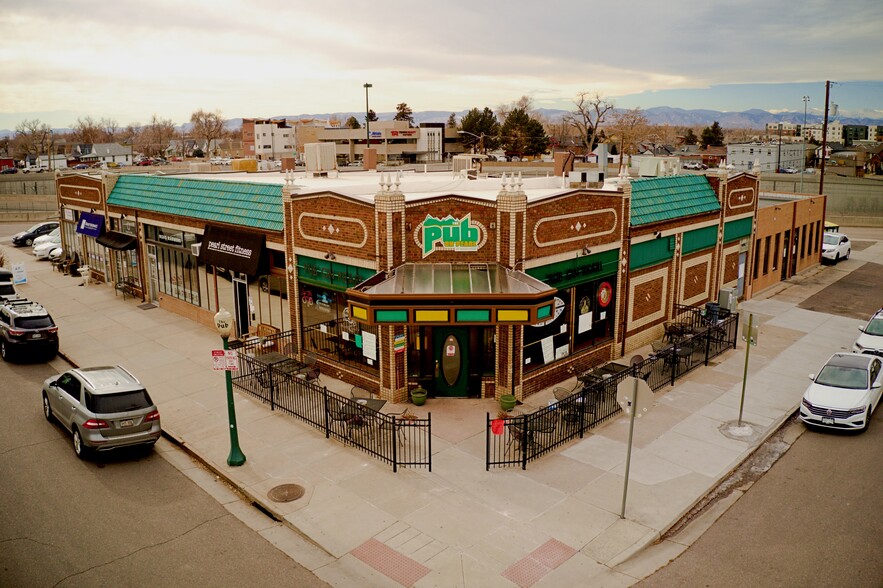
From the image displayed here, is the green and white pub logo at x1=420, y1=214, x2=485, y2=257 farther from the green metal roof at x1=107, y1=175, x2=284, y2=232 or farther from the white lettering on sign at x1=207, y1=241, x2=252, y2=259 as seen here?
the white lettering on sign at x1=207, y1=241, x2=252, y2=259

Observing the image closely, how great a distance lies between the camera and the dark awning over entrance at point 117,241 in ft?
104

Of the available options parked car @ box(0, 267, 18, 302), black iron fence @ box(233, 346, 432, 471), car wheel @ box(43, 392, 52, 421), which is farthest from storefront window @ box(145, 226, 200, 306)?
car wheel @ box(43, 392, 52, 421)

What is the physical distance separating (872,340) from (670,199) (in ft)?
27.3

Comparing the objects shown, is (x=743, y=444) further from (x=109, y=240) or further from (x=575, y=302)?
(x=109, y=240)

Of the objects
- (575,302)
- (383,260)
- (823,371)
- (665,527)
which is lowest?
(665,527)

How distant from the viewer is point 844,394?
1759 centimetres

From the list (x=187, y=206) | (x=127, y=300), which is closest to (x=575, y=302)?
(x=187, y=206)

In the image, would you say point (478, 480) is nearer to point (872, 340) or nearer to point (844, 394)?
point (844, 394)

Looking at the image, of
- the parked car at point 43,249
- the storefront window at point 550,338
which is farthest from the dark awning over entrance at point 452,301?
the parked car at point 43,249

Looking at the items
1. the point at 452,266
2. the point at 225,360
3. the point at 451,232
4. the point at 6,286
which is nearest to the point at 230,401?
the point at 225,360

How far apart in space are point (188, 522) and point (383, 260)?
835 centimetres

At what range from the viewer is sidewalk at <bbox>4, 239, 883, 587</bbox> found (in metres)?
11.8

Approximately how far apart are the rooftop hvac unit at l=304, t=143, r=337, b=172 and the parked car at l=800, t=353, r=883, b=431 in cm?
2260

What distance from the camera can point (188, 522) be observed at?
1311 cm
